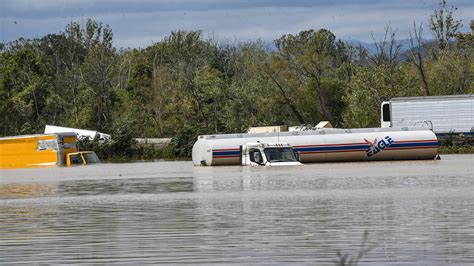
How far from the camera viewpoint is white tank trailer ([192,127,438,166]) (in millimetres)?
64688

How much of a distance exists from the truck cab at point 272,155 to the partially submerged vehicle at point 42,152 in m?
20.5

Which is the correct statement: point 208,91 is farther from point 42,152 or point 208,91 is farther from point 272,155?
point 272,155

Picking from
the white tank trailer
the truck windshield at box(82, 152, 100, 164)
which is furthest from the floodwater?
the truck windshield at box(82, 152, 100, 164)

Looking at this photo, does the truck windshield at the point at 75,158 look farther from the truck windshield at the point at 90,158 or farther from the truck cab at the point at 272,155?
the truck cab at the point at 272,155

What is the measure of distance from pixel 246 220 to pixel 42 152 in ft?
182

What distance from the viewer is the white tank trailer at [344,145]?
212ft

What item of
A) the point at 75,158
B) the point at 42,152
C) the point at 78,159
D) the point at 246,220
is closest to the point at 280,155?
the point at 78,159

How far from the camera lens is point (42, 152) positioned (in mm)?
78188

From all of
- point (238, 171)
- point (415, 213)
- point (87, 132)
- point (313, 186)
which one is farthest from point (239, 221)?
point (87, 132)

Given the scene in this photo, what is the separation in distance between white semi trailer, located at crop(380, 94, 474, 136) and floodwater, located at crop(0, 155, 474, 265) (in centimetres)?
2638

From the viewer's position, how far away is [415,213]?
25.5 metres

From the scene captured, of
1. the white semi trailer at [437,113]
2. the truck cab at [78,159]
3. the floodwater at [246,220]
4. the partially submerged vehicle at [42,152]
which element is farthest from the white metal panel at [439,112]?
the floodwater at [246,220]

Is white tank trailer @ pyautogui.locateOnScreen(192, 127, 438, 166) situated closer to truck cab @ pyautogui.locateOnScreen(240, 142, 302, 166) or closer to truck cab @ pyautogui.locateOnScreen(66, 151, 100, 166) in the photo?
truck cab @ pyautogui.locateOnScreen(240, 142, 302, 166)

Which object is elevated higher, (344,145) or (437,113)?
(437,113)
